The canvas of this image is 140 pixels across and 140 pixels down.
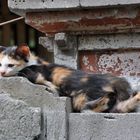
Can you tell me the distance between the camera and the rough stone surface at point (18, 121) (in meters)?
4.30

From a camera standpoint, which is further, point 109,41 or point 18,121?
point 109,41

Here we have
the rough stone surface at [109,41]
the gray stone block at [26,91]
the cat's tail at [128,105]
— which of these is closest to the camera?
the gray stone block at [26,91]

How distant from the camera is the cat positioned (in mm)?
4570

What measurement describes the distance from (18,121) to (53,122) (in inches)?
9.7

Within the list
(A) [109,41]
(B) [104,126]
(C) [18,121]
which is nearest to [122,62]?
(A) [109,41]

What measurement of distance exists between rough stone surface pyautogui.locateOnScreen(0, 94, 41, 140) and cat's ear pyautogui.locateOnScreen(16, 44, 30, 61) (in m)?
0.89

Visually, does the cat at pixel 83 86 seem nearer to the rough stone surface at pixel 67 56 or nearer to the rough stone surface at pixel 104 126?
the rough stone surface at pixel 104 126

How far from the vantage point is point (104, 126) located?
4.31m

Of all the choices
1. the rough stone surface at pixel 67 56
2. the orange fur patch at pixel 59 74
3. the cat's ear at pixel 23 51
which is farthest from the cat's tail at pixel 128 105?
the rough stone surface at pixel 67 56

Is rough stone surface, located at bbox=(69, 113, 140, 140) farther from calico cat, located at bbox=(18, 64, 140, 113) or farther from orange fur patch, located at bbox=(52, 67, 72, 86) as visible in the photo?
orange fur patch, located at bbox=(52, 67, 72, 86)

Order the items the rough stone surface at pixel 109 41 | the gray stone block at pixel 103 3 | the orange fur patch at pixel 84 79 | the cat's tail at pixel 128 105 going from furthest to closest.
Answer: the rough stone surface at pixel 109 41, the gray stone block at pixel 103 3, the orange fur patch at pixel 84 79, the cat's tail at pixel 128 105

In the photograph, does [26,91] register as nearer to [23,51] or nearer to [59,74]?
[59,74]

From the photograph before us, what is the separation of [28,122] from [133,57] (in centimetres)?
159

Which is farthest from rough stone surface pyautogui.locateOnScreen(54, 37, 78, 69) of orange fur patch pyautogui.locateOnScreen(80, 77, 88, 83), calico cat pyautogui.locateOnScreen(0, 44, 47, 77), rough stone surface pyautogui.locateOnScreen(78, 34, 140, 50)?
orange fur patch pyautogui.locateOnScreen(80, 77, 88, 83)
